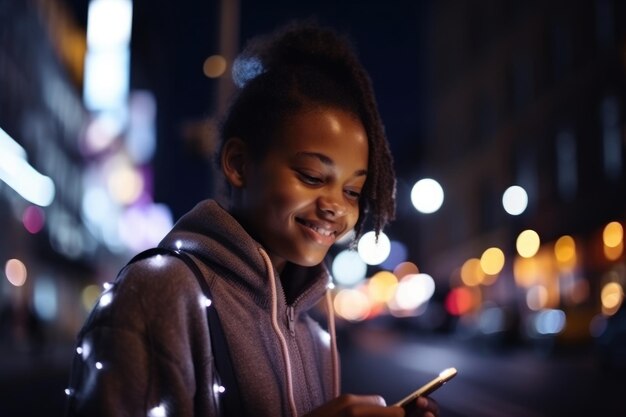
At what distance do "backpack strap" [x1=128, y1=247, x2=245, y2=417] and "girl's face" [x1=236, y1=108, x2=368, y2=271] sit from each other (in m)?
0.29

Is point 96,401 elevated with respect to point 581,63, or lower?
lower

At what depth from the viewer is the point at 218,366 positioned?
1744mm

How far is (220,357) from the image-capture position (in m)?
1.75

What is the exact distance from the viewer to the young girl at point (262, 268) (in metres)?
1.63

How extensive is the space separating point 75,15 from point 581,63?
3698 centimetres

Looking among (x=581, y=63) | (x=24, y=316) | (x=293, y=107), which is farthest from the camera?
(x=581, y=63)

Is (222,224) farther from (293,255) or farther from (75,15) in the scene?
(75,15)

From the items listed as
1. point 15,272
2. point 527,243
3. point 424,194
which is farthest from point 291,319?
point 15,272

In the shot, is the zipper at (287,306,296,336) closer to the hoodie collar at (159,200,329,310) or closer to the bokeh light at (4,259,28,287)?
the hoodie collar at (159,200,329,310)

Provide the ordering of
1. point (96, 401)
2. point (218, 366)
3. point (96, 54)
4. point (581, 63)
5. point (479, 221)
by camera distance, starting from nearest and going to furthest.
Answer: point (96, 401)
point (218, 366)
point (581, 63)
point (479, 221)
point (96, 54)

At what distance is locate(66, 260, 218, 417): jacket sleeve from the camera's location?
1.59 m

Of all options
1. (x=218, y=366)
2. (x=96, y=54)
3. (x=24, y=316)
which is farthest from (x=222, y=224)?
(x=96, y=54)

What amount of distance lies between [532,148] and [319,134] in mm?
36782

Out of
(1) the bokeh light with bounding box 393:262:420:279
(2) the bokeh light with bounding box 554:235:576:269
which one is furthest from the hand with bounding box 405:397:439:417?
(1) the bokeh light with bounding box 393:262:420:279
